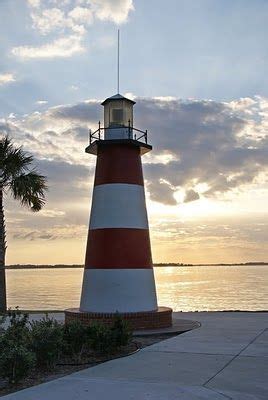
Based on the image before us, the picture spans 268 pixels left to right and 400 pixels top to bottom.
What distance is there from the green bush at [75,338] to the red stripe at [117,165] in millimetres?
5262

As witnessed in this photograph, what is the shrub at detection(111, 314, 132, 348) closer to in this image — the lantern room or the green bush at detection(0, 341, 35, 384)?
the green bush at detection(0, 341, 35, 384)

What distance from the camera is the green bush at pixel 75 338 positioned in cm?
966

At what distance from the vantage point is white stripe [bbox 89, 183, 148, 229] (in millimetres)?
14164

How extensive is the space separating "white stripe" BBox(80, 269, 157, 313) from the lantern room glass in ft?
12.9

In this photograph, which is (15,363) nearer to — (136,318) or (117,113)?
(136,318)

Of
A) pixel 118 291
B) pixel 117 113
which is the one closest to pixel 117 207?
pixel 118 291

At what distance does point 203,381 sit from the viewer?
25.5ft

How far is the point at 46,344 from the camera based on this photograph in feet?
29.0

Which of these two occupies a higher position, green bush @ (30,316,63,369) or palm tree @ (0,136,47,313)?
palm tree @ (0,136,47,313)

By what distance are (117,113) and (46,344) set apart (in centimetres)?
764

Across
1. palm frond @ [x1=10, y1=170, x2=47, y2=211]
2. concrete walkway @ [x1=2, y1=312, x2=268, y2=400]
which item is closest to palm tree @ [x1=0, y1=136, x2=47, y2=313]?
palm frond @ [x1=10, y1=170, x2=47, y2=211]

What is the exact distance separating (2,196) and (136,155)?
6741mm

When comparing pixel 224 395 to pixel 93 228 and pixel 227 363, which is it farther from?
pixel 93 228

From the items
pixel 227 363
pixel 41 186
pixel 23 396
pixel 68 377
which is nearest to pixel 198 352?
pixel 227 363
